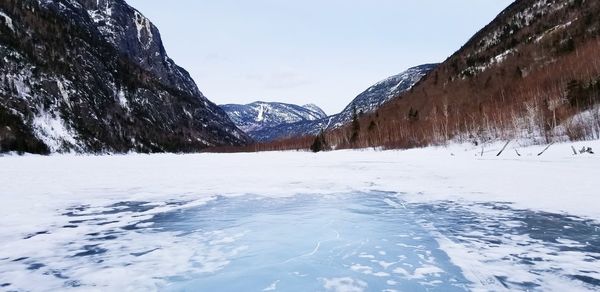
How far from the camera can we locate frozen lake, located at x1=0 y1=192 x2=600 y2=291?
17.9ft

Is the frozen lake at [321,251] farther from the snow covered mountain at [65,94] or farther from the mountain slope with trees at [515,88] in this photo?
the snow covered mountain at [65,94]

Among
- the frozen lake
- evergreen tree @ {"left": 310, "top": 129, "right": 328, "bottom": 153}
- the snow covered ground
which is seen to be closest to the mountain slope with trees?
evergreen tree @ {"left": 310, "top": 129, "right": 328, "bottom": 153}

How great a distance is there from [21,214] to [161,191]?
6282mm

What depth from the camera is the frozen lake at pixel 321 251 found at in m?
Result: 5.46

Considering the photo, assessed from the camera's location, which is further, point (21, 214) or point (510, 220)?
point (21, 214)

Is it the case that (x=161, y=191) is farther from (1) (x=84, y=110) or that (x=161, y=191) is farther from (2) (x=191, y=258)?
(1) (x=84, y=110)

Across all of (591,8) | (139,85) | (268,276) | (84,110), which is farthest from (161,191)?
(139,85)

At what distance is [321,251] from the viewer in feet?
23.2

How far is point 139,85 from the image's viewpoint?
183750mm

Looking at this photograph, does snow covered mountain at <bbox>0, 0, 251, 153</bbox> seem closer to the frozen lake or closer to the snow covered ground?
the snow covered ground

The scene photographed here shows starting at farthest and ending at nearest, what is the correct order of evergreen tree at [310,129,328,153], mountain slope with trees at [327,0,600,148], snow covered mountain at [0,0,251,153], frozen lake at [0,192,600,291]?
evergreen tree at [310,129,328,153], snow covered mountain at [0,0,251,153], mountain slope with trees at [327,0,600,148], frozen lake at [0,192,600,291]

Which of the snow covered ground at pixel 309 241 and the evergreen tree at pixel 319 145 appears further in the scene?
the evergreen tree at pixel 319 145

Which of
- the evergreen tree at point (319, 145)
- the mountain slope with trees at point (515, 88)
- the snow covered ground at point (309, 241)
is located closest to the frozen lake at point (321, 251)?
the snow covered ground at point (309, 241)

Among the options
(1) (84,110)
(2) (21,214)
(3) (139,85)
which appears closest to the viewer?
(2) (21,214)
